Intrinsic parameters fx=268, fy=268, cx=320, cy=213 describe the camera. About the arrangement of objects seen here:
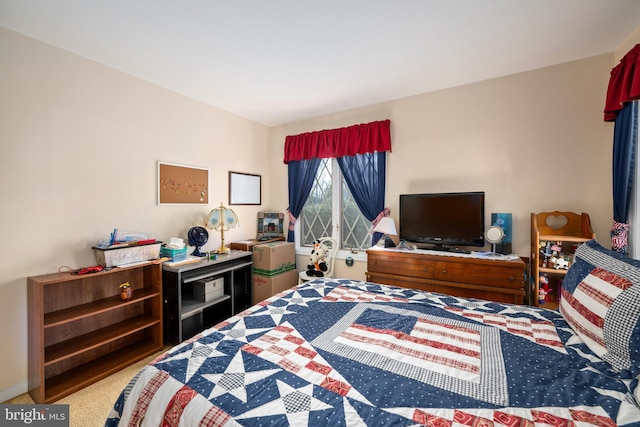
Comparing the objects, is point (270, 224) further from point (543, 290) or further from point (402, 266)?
point (543, 290)

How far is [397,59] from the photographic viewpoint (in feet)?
7.52

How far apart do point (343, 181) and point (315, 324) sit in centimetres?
241

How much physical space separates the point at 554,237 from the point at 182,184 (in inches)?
141

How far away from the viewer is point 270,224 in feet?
13.0

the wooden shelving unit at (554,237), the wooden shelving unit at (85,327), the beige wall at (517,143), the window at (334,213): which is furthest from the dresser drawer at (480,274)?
the wooden shelving unit at (85,327)

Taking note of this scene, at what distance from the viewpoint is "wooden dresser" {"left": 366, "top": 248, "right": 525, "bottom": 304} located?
231 cm

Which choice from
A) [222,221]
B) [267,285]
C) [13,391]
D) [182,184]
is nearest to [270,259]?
[267,285]

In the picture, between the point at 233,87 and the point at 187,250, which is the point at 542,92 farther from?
the point at 187,250

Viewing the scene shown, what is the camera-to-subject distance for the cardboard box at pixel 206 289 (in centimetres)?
280

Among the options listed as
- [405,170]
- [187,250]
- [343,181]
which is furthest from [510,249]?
[187,250]

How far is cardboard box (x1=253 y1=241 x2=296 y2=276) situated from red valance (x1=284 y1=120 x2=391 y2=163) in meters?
1.30

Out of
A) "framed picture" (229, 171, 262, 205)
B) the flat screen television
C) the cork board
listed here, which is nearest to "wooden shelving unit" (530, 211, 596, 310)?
the flat screen television

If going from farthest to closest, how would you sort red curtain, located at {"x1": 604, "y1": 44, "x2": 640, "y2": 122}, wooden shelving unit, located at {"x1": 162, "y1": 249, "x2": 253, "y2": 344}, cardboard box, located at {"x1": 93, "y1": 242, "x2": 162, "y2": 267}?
wooden shelving unit, located at {"x1": 162, "y1": 249, "x2": 253, "y2": 344}
cardboard box, located at {"x1": 93, "y1": 242, "x2": 162, "y2": 267}
red curtain, located at {"x1": 604, "y1": 44, "x2": 640, "y2": 122}

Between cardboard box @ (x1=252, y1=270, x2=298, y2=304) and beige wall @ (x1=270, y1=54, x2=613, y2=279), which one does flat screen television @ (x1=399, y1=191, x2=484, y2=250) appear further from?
cardboard box @ (x1=252, y1=270, x2=298, y2=304)
